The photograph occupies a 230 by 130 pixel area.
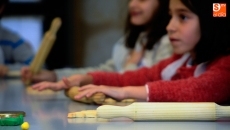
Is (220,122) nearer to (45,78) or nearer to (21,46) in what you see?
(45,78)

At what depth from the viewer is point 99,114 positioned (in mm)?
955

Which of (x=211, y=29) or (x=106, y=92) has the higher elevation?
(x=211, y=29)

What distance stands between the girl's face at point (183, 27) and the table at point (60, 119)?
0.77ft

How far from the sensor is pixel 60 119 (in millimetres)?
1002

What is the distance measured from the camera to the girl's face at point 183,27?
1245mm

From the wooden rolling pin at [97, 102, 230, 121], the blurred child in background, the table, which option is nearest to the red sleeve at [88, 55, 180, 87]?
the table

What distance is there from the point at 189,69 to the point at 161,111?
0.36 meters

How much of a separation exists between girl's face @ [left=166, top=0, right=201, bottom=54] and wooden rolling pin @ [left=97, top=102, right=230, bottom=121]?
31cm

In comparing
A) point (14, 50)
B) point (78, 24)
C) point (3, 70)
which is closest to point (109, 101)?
point (3, 70)

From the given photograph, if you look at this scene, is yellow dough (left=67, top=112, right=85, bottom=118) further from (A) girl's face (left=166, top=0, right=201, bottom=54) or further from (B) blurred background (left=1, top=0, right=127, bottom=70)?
(B) blurred background (left=1, top=0, right=127, bottom=70)

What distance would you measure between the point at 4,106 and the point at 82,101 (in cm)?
15

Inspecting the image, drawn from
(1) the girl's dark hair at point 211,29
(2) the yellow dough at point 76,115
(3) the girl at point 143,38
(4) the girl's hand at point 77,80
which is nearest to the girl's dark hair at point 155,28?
(3) the girl at point 143,38

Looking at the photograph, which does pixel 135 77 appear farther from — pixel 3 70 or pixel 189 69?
pixel 3 70

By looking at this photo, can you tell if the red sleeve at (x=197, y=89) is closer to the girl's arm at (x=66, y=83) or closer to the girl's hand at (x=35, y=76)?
the girl's arm at (x=66, y=83)
